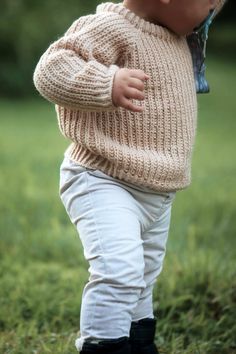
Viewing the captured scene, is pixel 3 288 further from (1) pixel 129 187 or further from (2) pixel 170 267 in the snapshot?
(1) pixel 129 187

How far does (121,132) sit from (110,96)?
0.23 metres

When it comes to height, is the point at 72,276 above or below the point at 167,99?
below

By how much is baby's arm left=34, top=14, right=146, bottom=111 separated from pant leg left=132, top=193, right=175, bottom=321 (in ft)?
1.69

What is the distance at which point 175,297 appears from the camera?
4016mm

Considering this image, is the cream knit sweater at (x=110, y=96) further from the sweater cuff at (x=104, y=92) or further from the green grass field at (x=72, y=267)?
the green grass field at (x=72, y=267)

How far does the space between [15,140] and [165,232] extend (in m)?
7.89

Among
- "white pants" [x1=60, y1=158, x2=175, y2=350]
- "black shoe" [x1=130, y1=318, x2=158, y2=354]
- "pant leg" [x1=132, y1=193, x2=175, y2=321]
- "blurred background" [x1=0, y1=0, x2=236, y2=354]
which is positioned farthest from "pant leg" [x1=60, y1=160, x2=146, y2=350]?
"blurred background" [x1=0, y1=0, x2=236, y2=354]

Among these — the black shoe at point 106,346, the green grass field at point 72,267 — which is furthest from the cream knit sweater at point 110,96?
the green grass field at point 72,267

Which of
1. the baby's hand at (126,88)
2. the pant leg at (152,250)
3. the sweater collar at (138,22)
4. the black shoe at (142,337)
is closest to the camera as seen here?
the baby's hand at (126,88)

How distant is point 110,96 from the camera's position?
2.49 meters

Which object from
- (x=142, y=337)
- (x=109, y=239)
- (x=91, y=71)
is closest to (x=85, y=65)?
(x=91, y=71)

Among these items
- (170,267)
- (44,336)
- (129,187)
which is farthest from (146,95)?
(170,267)

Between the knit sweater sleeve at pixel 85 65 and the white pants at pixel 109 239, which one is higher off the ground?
the knit sweater sleeve at pixel 85 65

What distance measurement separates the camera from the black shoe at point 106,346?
8.25 ft
